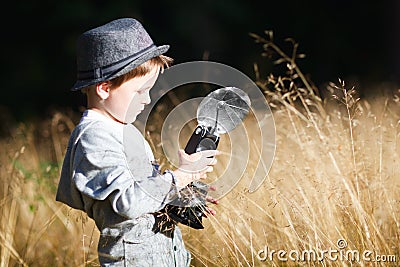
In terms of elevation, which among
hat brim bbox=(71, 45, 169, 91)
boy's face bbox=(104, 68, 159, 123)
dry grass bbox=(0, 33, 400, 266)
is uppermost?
hat brim bbox=(71, 45, 169, 91)

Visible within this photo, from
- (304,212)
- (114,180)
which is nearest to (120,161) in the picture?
(114,180)

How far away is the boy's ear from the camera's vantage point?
6.27ft

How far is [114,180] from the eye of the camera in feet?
5.77

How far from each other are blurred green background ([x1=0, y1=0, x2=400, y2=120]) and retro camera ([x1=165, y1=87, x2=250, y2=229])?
5.15m

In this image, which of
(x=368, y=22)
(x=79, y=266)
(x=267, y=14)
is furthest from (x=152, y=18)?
(x=79, y=266)

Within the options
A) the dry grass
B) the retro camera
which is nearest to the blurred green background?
the dry grass

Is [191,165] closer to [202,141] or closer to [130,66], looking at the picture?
[202,141]

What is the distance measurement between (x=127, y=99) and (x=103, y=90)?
2.9 inches

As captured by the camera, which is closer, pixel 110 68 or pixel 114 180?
pixel 114 180

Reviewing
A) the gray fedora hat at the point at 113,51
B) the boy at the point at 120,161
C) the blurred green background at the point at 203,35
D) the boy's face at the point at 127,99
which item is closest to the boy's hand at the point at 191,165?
the boy at the point at 120,161

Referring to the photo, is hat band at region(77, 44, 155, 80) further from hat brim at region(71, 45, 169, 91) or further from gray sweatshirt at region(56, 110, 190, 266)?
gray sweatshirt at region(56, 110, 190, 266)

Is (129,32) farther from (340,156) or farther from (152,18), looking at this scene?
(152,18)

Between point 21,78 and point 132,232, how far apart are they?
23.4ft

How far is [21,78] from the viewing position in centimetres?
861
